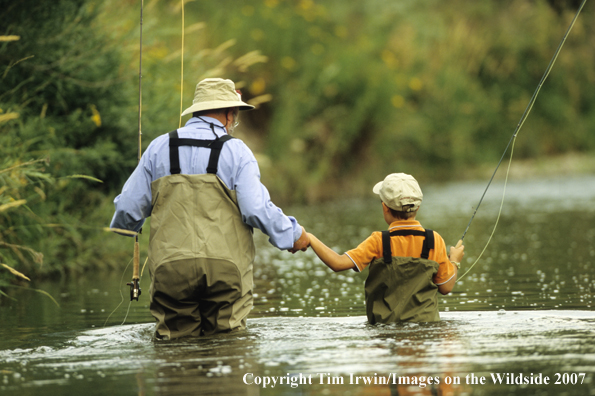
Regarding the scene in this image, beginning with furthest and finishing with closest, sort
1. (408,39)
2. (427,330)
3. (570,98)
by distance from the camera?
(570,98) → (408,39) → (427,330)

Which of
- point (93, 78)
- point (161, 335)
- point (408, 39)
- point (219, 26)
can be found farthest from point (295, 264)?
point (408, 39)

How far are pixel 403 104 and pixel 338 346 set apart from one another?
1586 cm

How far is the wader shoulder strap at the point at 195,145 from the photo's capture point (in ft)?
16.5

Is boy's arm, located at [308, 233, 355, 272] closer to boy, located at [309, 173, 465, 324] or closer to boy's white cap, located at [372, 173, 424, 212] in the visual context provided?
boy, located at [309, 173, 465, 324]

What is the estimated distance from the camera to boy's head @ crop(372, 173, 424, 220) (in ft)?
17.5

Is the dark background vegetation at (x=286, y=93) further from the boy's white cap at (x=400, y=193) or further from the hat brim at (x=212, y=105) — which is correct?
the boy's white cap at (x=400, y=193)

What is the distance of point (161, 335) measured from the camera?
5.12 metres

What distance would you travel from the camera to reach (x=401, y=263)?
5.30 metres

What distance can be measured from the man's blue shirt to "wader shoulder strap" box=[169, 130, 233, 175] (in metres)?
0.02

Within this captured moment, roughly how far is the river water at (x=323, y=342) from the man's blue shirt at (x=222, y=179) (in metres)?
0.64

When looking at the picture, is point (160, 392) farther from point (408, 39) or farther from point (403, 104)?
point (408, 39)

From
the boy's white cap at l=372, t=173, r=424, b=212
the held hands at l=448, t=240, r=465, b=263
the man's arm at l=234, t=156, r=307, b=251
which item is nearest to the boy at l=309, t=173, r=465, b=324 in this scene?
the boy's white cap at l=372, t=173, r=424, b=212

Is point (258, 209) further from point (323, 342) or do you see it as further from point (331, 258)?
point (323, 342)

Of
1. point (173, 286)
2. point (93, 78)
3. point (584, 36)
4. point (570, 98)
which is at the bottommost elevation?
point (173, 286)
